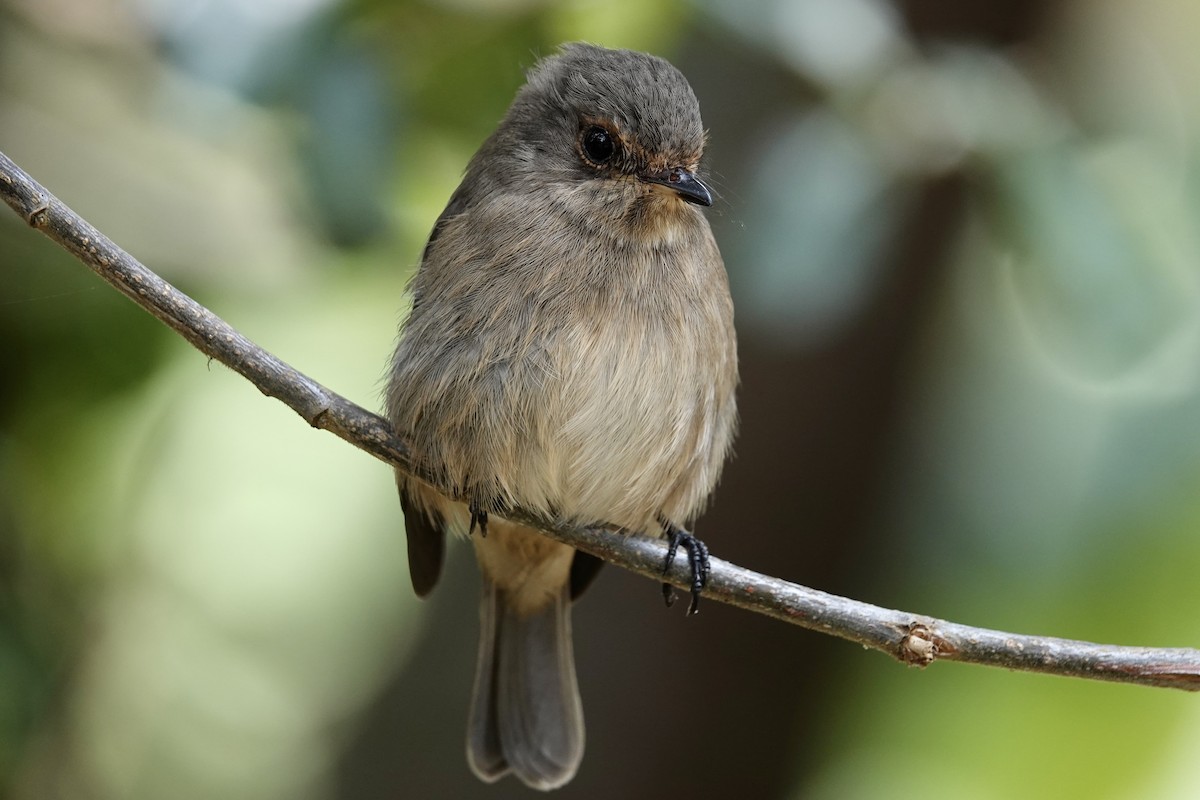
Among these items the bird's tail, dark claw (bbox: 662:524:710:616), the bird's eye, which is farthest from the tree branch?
the bird's tail

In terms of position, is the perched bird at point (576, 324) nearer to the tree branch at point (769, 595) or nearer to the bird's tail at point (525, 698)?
the tree branch at point (769, 595)

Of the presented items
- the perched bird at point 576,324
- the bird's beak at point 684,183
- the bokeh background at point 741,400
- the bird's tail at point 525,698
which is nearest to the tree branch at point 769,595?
the perched bird at point 576,324

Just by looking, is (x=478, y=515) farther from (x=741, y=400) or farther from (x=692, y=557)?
(x=741, y=400)

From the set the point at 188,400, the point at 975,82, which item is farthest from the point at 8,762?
the point at 975,82

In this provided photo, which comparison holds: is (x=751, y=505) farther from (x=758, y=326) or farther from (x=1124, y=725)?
(x=1124, y=725)

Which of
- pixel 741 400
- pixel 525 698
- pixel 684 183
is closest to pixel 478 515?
pixel 684 183

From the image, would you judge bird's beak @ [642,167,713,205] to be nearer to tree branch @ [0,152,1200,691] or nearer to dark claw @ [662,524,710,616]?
dark claw @ [662,524,710,616]
